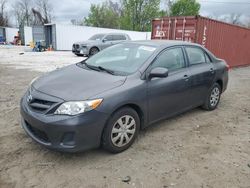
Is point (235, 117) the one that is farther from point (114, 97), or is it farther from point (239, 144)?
point (114, 97)

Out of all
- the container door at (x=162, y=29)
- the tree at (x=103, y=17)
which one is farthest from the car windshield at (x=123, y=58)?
the tree at (x=103, y=17)

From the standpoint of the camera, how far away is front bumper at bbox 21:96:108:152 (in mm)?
2852

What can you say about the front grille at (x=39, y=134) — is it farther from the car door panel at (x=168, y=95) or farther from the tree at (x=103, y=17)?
the tree at (x=103, y=17)

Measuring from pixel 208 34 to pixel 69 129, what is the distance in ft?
31.8

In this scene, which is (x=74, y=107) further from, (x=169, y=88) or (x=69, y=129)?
(x=169, y=88)

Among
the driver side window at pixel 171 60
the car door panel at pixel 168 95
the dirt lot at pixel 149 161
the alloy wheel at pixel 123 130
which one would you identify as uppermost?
the driver side window at pixel 171 60

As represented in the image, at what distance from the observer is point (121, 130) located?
3.33 meters

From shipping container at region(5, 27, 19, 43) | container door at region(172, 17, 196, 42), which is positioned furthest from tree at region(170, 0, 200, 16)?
container door at region(172, 17, 196, 42)

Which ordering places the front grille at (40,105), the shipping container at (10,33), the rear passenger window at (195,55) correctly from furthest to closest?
the shipping container at (10,33) → the rear passenger window at (195,55) → the front grille at (40,105)

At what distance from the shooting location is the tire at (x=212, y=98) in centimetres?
520

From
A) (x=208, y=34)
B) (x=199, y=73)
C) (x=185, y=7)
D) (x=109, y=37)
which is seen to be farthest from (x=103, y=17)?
(x=199, y=73)

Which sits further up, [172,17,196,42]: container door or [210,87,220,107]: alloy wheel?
[172,17,196,42]: container door

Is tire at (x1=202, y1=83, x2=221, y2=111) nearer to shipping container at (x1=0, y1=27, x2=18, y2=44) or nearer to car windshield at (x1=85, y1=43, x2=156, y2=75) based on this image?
car windshield at (x1=85, y1=43, x2=156, y2=75)

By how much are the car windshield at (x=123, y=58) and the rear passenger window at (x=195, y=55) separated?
973 mm
